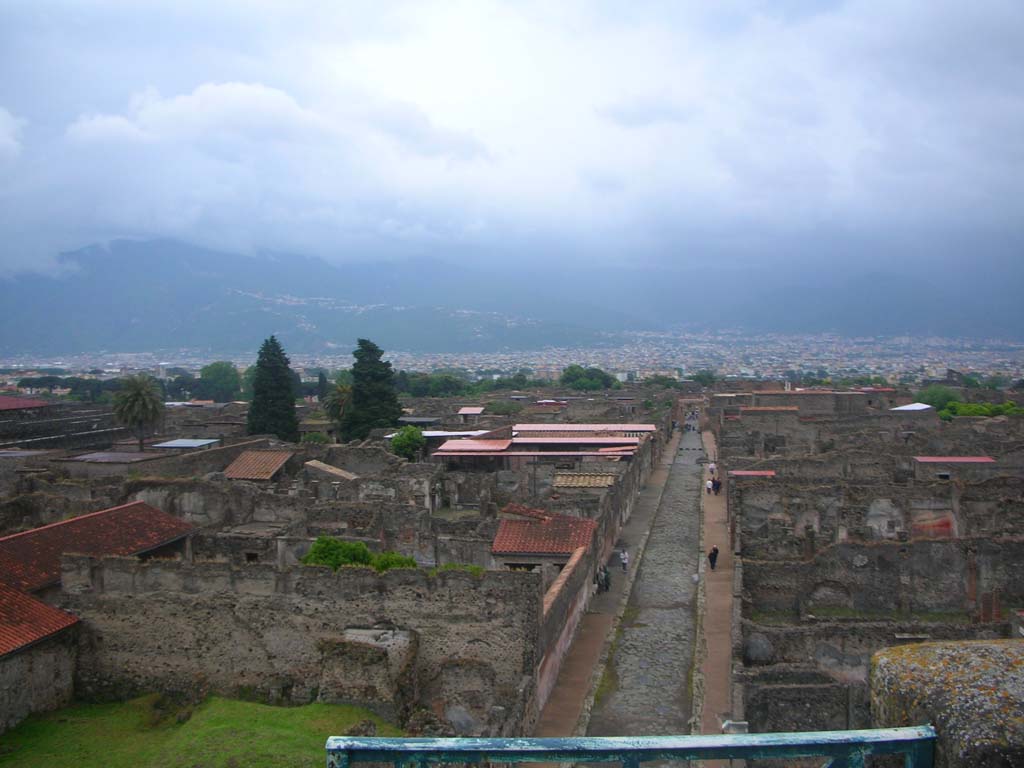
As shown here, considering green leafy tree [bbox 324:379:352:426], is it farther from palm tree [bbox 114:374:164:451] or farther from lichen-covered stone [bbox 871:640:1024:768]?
lichen-covered stone [bbox 871:640:1024:768]

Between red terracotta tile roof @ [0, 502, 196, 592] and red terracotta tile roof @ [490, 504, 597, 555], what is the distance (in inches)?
302

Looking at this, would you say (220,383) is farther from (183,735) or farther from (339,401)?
(183,735)

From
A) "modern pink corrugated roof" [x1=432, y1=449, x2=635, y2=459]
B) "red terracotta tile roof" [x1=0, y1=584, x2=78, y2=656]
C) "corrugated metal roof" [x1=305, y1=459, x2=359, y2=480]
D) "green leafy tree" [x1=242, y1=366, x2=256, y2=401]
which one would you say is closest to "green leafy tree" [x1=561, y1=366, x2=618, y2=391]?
"green leafy tree" [x1=242, y1=366, x2=256, y2=401]

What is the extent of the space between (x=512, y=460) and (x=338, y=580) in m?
21.3

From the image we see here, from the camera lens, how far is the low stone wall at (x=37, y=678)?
45.2ft

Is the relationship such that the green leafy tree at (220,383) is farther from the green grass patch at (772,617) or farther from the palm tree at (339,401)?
the green grass patch at (772,617)

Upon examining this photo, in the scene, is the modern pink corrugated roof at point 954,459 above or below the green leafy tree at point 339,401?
below

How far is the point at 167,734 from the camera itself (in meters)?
13.8

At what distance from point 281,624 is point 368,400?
36.0m

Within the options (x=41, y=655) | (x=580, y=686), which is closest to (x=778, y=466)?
(x=580, y=686)

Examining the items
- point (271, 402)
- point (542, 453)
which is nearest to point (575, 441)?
point (542, 453)

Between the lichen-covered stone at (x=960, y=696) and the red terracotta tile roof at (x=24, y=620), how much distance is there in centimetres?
1474

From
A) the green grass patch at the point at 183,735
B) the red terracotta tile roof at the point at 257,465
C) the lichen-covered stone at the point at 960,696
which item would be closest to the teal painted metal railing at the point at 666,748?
the lichen-covered stone at the point at 960,696

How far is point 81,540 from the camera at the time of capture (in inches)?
714
